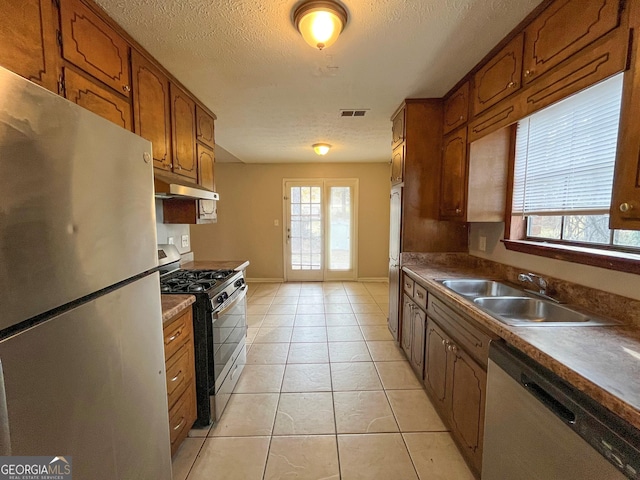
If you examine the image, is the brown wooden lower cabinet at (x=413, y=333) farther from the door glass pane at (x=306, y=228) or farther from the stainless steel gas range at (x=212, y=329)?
the door glass pane at (x=306, y=228)

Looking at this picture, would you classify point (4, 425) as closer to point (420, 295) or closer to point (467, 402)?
point (467, 402)

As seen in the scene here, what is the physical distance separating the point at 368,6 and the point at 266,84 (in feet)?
3.47

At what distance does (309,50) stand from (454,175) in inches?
59.5

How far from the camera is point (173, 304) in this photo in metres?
1.58

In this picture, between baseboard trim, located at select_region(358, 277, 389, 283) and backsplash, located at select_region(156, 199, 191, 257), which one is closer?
backsplash, located at select_region(156, 199, 191, 257)

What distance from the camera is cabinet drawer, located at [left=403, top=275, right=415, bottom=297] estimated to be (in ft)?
8.15

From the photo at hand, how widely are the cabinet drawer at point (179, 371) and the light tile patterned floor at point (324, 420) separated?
0.41 meters

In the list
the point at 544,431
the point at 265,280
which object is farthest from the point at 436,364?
the point at 265,280

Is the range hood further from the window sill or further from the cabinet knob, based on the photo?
the window sill

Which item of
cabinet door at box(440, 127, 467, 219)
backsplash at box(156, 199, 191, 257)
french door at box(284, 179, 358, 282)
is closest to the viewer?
cabinet door at box(440, 127, 467, 219)

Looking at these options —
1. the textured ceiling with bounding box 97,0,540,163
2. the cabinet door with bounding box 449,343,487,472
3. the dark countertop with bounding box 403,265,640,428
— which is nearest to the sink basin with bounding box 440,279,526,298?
the cabinet door with bounding box 449,343,487,472

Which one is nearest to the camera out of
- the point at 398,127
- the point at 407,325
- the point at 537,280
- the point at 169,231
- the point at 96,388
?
the point at 96,388

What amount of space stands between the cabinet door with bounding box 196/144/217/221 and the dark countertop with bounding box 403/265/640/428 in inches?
94.2

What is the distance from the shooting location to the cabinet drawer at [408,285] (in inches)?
97.8
